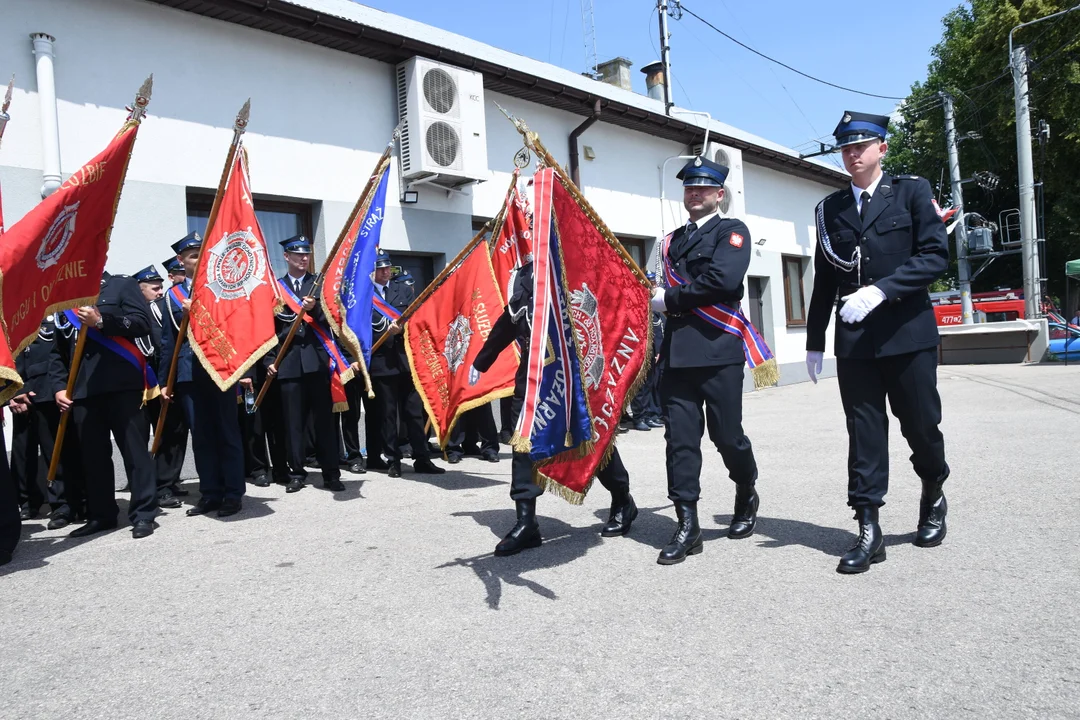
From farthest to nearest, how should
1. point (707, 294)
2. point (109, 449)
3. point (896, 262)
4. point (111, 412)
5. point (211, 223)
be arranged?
point (211, 223) < point (109, 449) < point (111, 412) < point (707, 294) < point (896, 262)

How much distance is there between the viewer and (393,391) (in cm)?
814

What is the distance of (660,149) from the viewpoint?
15.5m

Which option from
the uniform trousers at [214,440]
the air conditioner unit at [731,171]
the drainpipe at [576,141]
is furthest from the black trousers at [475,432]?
the air conditioner unit at [731,171]

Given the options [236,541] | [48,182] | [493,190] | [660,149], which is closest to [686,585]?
[236,541]

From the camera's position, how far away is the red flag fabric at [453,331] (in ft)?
23.6

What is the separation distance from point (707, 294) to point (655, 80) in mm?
18980

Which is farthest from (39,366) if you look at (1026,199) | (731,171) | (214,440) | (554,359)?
(1026,199)

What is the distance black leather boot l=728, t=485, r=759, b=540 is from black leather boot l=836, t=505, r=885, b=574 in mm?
713

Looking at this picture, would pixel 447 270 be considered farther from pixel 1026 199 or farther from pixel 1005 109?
pixel 1005 109

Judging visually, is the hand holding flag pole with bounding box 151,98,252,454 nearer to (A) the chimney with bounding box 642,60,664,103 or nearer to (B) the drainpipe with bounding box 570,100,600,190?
(B) the drainpipe with bounding box 570,100,600,190

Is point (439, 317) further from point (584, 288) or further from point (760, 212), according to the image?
point (760, 212)

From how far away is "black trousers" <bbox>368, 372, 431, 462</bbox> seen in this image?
7973 millimetres

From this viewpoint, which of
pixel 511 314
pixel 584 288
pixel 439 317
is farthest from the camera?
pixel 439 317

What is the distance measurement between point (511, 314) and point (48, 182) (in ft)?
16.2
